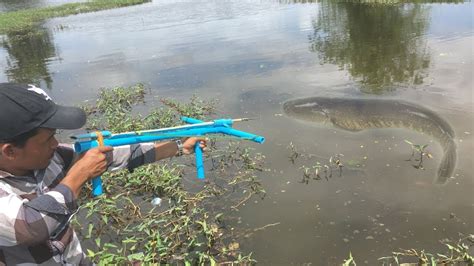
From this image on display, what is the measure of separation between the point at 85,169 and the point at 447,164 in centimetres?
504

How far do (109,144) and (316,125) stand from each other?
518cm

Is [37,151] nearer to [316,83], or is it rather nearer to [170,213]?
[170,213]

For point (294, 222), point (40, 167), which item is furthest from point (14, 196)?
point (294, 222)

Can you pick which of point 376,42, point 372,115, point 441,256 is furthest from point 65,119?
point 376,42

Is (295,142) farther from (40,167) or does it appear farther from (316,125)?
(40,167)

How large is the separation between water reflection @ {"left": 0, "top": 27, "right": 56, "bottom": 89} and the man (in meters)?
10.1

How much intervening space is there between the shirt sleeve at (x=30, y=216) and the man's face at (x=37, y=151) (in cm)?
→ 15

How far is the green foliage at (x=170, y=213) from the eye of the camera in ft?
13.4

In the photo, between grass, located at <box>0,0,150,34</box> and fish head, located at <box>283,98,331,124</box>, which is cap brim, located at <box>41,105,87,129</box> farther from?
grass, located at <box>0,0,150,34</box>

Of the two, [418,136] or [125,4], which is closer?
[418,136]

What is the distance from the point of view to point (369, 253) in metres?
4.14

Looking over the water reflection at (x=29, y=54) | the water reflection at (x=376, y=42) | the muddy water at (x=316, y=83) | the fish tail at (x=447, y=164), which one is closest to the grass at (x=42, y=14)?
the water reflection at (x=29, y=54)

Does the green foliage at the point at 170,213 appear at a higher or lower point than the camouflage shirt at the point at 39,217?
lower

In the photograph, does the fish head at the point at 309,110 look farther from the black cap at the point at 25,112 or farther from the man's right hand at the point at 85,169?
the black cap at the point at 25,112
